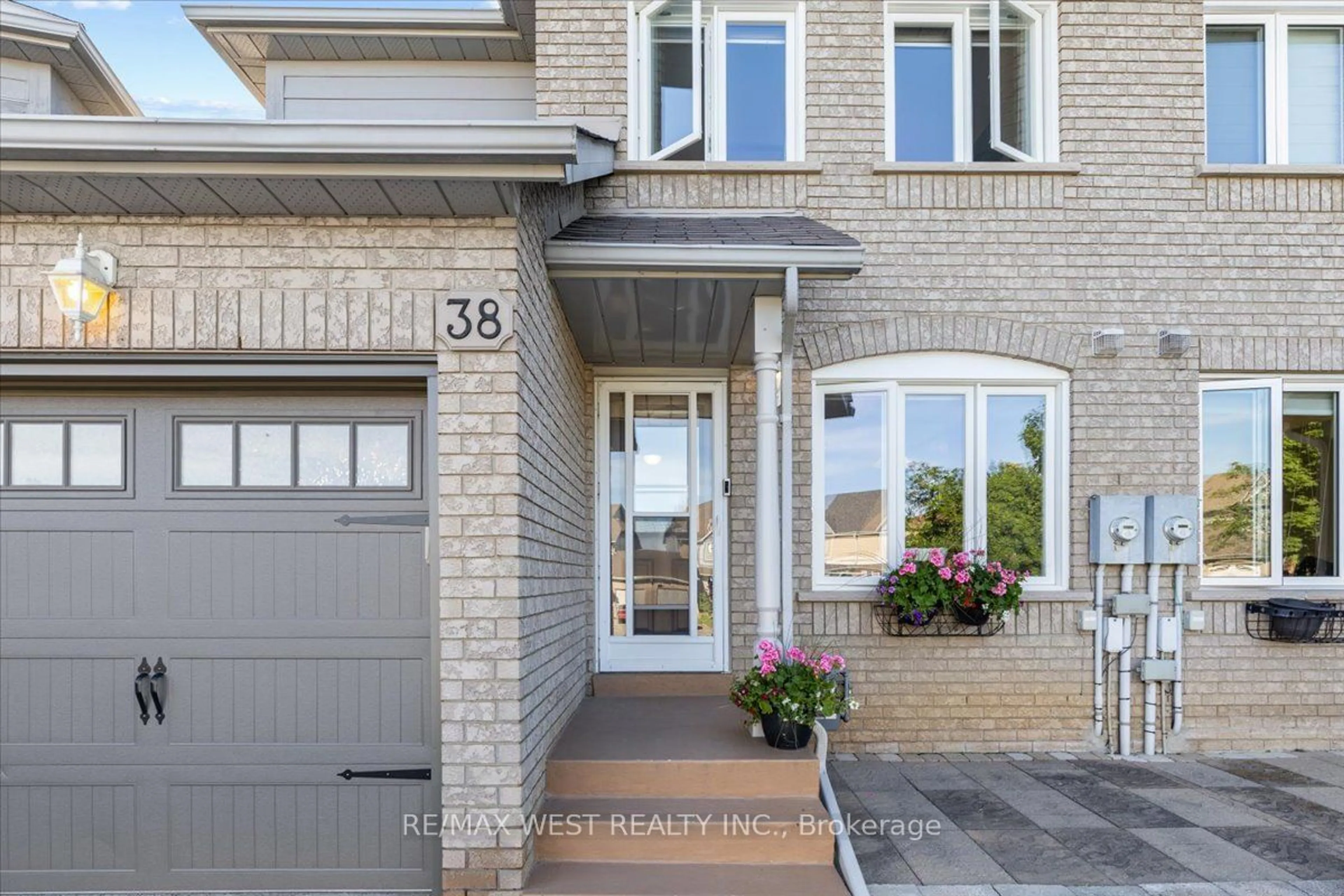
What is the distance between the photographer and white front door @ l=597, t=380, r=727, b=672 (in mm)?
6082

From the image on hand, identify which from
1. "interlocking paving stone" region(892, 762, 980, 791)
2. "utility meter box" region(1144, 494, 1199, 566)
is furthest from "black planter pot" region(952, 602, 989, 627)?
"utility meter box" region(1144, 494, 1199, 566)

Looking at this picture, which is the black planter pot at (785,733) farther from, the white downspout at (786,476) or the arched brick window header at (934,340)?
the arched brick window header at (934,340)

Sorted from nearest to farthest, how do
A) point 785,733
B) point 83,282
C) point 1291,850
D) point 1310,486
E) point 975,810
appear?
point 83,282, point 1291,850, point 785,733, point 975,810, point 1310,486

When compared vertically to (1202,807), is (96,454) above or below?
above

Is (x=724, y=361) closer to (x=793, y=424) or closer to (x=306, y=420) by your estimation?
(x=793, y=424)

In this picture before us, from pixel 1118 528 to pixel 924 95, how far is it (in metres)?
3.14

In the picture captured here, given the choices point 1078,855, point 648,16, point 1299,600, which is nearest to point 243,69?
point 648,16

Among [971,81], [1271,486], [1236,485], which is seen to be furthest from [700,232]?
[1271,486]

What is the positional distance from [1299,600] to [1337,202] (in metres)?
2.65

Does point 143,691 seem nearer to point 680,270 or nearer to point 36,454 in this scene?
point 36,454

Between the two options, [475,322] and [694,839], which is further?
[694,839]

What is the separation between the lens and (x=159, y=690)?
381cm

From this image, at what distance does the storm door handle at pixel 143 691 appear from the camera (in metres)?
3.80

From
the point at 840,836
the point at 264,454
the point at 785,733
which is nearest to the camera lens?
the point at 264,454
